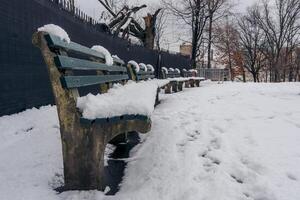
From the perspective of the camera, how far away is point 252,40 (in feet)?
147

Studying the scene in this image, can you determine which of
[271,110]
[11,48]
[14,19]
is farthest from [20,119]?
[271,110]

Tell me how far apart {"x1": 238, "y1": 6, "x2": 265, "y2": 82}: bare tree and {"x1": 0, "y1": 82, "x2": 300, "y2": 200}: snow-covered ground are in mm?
40376

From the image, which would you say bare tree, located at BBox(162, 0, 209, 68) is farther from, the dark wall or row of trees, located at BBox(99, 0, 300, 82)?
the dark wall

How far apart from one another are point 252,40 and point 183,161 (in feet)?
143

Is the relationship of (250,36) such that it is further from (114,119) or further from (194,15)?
(114,119)

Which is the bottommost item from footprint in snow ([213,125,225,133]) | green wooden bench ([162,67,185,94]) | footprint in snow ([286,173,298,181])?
footprint in snow ([286,173,298,181])

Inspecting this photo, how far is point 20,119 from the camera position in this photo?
495cm

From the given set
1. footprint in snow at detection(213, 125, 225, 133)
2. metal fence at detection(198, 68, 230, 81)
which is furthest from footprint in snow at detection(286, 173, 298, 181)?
metal fence at detection(198, 68, 230, 81)

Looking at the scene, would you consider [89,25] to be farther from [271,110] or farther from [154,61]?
[154,61]

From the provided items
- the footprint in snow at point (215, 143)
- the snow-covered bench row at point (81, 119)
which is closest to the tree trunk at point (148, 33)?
the footprint in snow at point (215, 143)

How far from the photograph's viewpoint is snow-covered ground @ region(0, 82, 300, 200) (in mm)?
2953

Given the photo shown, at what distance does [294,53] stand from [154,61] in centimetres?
3369

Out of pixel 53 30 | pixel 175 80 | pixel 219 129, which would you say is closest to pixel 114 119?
pixel 53 30

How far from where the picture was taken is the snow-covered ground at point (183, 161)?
295 cm
